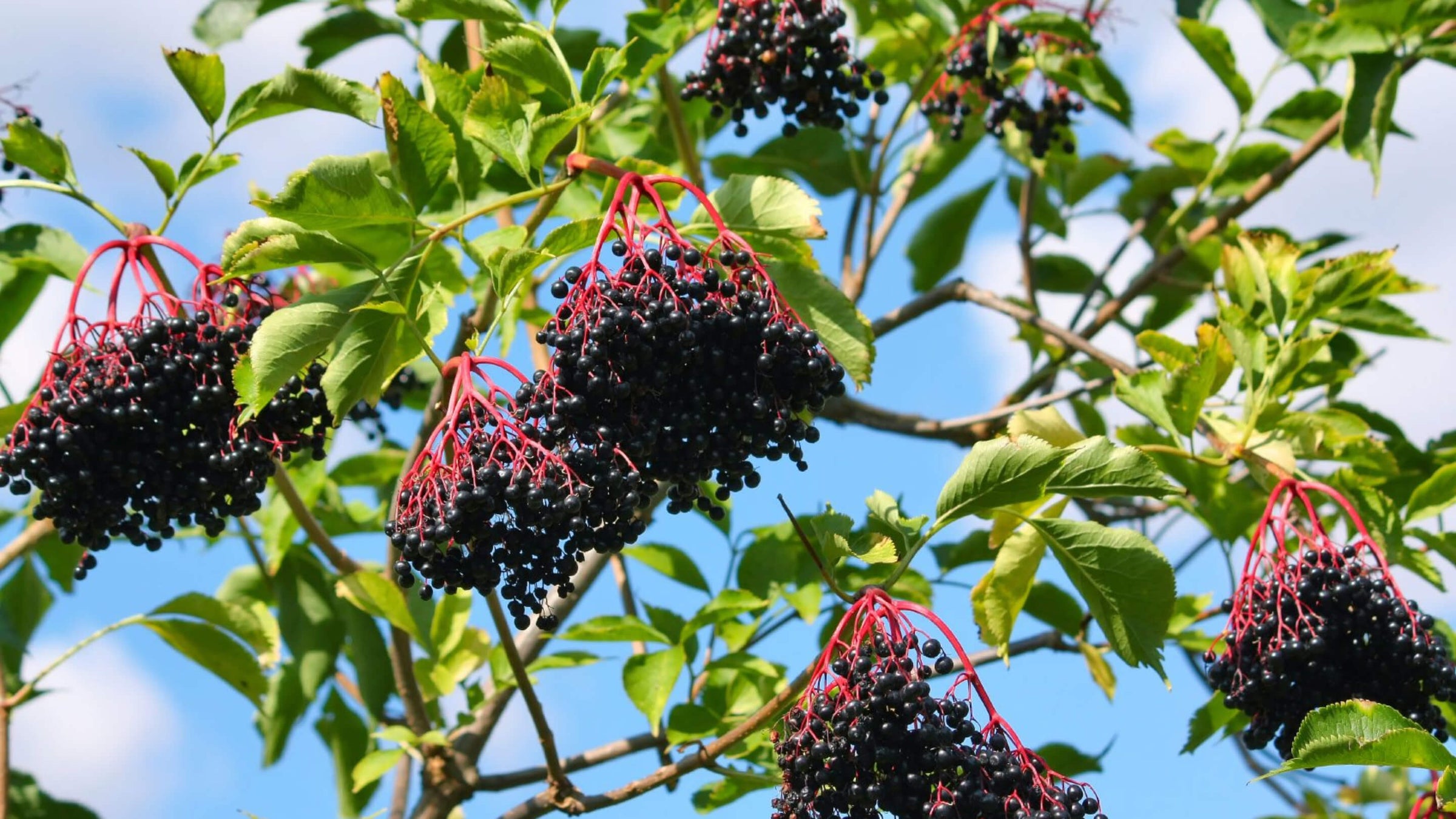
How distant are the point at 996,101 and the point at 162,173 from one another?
2517 millimetres

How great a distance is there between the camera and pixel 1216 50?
13.3ft

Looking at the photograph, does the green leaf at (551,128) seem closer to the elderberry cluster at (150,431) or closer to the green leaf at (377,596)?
the elderberry cluster at (150,431)

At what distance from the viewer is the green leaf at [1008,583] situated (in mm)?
2717

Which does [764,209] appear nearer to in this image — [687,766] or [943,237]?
[687,766]

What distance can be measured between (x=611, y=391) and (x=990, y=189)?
3.05 meters

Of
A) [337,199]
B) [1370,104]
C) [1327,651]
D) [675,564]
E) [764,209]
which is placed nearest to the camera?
[337,199]

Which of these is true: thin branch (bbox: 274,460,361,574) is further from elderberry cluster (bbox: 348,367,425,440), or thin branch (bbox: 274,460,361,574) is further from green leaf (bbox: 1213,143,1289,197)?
green leaf (bbox: 1213,143,1289,197)

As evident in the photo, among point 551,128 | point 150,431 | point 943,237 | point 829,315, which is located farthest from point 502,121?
point 943,237

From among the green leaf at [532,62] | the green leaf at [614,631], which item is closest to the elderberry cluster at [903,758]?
the green leaf at [614,631]

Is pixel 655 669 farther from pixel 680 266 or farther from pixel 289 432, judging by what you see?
pixel 680 266

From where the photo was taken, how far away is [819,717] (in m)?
2.25

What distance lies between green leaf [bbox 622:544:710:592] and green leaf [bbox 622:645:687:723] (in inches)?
20.1

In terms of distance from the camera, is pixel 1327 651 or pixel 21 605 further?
pixel 21 605

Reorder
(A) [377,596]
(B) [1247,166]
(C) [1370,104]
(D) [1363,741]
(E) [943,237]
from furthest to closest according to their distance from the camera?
(E) [943,237], (B) [1247,166], (C) [1370,104], (A) [377,596], (D) [1363,741]
